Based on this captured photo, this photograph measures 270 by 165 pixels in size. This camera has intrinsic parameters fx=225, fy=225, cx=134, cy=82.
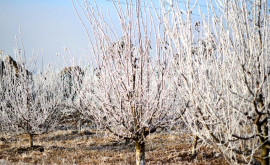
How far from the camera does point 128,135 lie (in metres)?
3.65

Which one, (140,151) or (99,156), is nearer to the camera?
(140,151)

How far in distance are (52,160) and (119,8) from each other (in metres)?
7.50

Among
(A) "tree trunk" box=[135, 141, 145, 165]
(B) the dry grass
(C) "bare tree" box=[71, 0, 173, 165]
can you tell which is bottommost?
(B) the dry grass

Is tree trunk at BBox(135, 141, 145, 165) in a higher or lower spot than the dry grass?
higher

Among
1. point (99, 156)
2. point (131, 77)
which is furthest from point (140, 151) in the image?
point (99, 156)

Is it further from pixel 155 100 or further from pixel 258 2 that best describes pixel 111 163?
pixel 258 2

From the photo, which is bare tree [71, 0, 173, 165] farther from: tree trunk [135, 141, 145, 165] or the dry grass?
the dry grass

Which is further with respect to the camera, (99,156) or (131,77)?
(99,156)

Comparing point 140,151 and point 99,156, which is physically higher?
point 140,151

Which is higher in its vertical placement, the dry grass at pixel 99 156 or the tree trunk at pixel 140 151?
the tree trunk at pixel 140 151

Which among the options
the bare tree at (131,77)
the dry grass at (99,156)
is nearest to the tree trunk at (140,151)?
the bare tree at (131,77)

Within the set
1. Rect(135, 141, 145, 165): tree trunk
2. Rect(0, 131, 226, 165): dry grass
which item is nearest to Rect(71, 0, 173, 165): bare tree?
Rect(135, 141, 145, 165): tree trunk

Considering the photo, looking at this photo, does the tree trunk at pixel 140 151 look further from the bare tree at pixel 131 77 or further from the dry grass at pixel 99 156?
the dry grass at pixel 99 156

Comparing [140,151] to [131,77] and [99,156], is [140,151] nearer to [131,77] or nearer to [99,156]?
[131,77]
